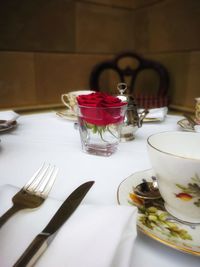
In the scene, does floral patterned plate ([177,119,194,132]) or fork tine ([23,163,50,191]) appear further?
floral patterned plate ([177,119,194,132])

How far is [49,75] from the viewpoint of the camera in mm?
1622

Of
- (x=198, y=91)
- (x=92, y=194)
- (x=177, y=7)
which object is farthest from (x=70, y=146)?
(x=177, y=7)

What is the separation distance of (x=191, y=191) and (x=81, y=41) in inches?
62.5

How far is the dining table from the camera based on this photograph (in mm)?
226

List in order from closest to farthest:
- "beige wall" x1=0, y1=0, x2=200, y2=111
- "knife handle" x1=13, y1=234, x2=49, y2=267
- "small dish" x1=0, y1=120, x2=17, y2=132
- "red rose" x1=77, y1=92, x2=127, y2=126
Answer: "knife handle" x1=13, y1=234, x2=49, y2=267 → "red rose" x1=77, y1=92, x2=127, y2=126 → "small dish" x1=0, y1=120, x2=17, y2=132 → "beige wall" x1=0, y1=0, x2=200, y2=111

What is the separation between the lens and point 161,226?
252 millimetres

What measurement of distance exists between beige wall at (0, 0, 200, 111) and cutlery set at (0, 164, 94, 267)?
4.25ft

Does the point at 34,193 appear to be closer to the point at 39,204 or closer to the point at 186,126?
the point at 39,204

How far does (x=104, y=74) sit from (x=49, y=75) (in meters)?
0.44

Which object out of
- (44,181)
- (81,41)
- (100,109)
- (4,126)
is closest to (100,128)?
(100,109)

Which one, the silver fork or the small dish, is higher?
the small dish

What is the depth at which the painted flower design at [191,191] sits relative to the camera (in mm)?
249

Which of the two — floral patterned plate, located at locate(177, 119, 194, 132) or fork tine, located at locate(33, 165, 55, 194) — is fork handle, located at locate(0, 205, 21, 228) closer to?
fork tine, located at locate(33, 165, 55, 194)

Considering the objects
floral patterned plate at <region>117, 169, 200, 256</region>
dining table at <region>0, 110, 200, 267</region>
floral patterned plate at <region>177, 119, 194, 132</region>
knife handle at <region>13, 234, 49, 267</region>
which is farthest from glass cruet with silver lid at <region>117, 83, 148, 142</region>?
knife handle at <region>13, 234, 49, 267</region>
